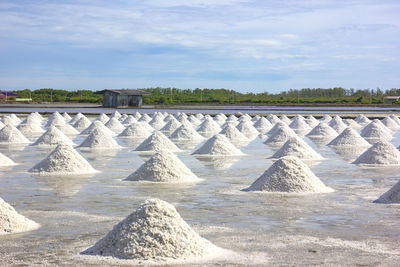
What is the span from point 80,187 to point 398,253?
217 inches

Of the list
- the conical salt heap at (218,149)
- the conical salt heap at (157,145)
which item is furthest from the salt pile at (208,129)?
the conical salt heap at (218,149)

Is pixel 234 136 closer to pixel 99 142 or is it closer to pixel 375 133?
pixel 99 142

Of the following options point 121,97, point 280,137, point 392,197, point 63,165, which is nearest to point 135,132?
point 280,137

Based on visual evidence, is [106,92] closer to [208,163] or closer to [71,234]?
[208,163]

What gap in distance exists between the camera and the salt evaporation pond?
18.4ft

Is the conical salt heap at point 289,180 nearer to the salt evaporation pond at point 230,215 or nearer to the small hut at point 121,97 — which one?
the salt evaporation pond at point 230,215

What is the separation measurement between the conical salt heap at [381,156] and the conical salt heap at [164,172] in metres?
4.24

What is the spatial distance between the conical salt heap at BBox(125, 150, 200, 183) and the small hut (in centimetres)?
3961

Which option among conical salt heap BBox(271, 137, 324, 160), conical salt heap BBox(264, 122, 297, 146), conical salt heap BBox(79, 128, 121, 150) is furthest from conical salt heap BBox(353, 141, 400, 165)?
conical salt heap BBox(79, 128, 121, 150)

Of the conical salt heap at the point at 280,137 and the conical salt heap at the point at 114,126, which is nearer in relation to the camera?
the conical salt heap at the point at 280,137

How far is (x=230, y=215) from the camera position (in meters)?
7.41

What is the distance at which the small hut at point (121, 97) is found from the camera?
164 feet

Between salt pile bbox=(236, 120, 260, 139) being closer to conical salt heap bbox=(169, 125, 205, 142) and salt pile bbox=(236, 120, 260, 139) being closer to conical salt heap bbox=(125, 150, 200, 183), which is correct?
conical salt heap bbox=(169, 125, 205, 142)

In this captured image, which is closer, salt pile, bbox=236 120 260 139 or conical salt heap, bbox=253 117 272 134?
salt pile, bbox=236 120 260 139
